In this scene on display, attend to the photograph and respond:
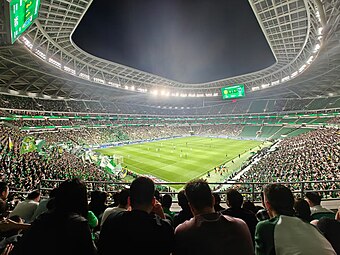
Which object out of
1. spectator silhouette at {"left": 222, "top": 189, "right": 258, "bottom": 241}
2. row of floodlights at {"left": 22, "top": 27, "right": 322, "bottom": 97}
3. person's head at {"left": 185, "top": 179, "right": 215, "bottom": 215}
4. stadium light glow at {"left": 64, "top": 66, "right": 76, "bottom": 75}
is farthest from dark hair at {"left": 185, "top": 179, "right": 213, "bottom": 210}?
stadium light glow at {"left": 64, "top": 66, "right": 76, "bottom": 75}

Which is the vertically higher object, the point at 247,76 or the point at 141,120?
the point at 247,76

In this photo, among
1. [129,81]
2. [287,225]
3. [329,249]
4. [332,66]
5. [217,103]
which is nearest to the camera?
[329,249]

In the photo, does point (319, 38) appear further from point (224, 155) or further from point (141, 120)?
point (141, 120)

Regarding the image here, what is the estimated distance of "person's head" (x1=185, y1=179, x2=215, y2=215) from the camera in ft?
7.34

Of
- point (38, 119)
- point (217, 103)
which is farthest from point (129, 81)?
point (217, 103)

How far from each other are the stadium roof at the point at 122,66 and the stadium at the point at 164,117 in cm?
18

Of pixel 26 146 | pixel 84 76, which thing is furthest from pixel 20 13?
pixel 84 76

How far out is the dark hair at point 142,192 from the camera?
2131mm

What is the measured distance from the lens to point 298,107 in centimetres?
5966

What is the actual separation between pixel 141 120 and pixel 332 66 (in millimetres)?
55885

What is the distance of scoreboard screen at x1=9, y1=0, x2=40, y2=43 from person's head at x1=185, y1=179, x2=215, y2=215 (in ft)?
55.3

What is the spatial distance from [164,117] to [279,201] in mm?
79787

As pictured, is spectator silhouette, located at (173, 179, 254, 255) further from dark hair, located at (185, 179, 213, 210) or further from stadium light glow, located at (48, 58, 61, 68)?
stadium light glow, located at (48, 58, 61, 68)

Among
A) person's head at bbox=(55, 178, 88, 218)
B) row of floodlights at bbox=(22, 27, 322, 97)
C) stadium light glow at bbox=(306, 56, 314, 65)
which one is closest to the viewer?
person's head at bbox=(55, 178, 88, 218)
